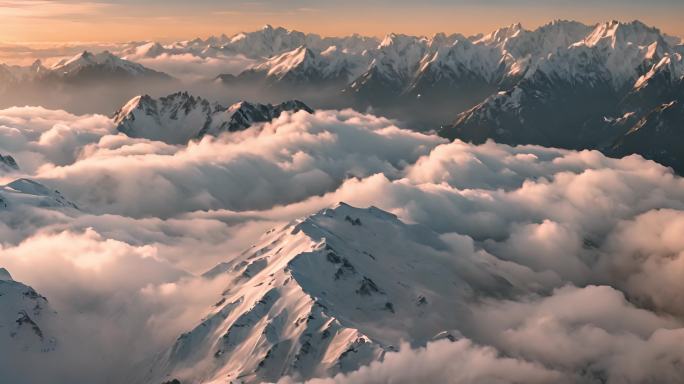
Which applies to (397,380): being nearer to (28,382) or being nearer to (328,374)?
(328,374)

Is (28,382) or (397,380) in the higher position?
(397,380)

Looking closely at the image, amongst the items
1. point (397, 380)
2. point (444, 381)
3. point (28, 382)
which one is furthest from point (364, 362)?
point (28, 382)

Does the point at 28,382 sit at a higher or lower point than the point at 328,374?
lower

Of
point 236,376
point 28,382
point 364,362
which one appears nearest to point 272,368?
point 236,376

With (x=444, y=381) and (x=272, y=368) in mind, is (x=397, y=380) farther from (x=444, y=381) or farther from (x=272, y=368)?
(x=272, y=368)

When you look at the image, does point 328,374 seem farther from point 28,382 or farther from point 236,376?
point 28,382

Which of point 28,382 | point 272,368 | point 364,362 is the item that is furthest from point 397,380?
point 28,382
